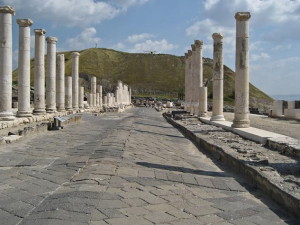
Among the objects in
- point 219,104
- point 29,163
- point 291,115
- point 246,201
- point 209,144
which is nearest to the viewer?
point 246,201

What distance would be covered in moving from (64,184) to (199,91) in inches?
803

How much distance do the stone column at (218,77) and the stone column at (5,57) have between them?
1008 centimetres

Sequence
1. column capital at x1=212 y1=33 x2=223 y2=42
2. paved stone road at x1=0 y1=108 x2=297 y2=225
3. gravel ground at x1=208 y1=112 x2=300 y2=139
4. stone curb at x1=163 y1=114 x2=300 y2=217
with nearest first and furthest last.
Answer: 1. paved stone road at x1=0 y1=108 x2=297 y2=225
2. stone curb at x1=163 y1=114 x2=300 y2=217
3. gravel ground at x1=208 y1=112 x2=300 y2=139
4. column capital at x1=212 y1=33 x2=223 y2=42

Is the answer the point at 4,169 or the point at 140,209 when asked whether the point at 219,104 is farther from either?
the point at 140,209

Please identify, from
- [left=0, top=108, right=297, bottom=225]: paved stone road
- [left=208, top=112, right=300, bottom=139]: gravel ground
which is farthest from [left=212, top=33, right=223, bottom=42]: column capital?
[left=0, top=108, right=297, bottom=225]: paved stone road

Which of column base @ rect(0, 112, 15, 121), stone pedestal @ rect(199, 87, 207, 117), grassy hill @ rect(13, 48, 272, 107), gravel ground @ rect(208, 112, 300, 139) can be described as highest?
grassy hill @ rect(13, 48, 272, 107)

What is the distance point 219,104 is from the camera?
66.3 feet

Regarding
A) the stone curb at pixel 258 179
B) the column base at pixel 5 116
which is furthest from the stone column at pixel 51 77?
the stone curb at pixel 258 179

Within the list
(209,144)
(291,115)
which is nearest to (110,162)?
(209,144)

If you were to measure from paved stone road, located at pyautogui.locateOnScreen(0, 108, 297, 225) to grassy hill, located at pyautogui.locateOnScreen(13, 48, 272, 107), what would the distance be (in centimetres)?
10209

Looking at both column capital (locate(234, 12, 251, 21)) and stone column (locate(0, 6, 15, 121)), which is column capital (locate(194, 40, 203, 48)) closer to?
column capital (locate(234, 12, 251, 21))

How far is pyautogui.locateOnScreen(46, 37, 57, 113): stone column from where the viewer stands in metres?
23.7

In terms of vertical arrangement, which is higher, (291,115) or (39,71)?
(39,71)

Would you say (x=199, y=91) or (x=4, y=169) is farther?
(x=199, y=91)
